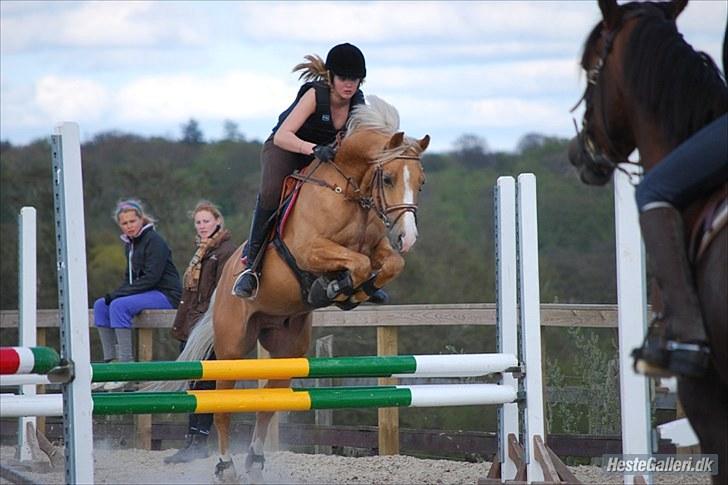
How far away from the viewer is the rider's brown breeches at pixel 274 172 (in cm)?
621

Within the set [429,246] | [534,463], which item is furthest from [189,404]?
[429,246]

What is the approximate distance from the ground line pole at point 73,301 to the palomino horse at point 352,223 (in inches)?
75.0

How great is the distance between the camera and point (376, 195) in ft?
18.9

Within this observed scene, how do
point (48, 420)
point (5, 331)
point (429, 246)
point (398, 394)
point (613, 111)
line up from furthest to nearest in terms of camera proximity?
1. point (429, 246)
2. point (5, 331)
3. point (48, 420)
4. point (398, 394)
5. point (613, 111)

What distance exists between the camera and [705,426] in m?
3.24

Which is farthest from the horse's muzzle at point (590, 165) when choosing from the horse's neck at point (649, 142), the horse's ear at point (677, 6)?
the horse's ear at point (677, 6)

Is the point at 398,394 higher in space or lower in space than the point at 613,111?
lower

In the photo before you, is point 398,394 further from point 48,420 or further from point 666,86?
point 48,420

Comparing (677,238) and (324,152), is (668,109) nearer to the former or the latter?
(677,238)

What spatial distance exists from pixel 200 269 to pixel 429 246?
1106 cm

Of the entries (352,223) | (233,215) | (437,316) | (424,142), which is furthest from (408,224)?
(233,215)

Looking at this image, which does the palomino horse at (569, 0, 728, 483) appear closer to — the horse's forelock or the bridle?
the bridle

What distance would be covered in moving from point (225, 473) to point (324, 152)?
1955mm

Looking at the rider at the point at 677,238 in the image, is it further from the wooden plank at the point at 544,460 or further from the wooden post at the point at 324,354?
the wooden post at the point at 324,354
